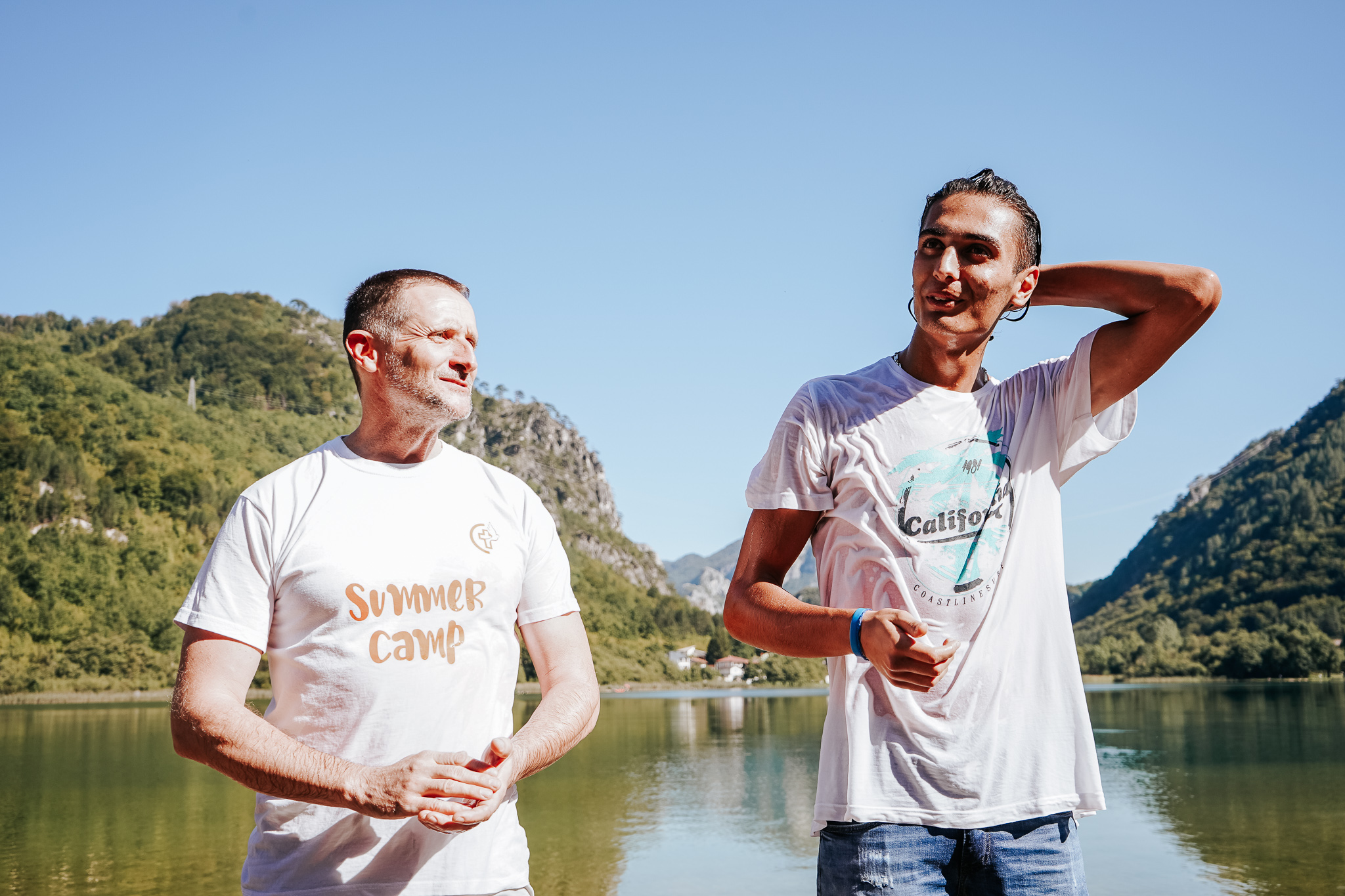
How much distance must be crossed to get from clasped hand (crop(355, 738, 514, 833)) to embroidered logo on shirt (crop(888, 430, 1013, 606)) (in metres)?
1.24

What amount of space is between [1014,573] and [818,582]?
0.54 metres

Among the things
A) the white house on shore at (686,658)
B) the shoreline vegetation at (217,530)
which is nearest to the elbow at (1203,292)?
the shoreline vegetation at (217,530)

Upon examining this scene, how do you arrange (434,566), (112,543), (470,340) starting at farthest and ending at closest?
(112,543)
(470,340)
(434,566)

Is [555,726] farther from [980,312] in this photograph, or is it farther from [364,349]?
[980,312]

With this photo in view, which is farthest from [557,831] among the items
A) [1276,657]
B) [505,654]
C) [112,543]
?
[1276,657]

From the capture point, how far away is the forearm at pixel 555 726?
276 cm

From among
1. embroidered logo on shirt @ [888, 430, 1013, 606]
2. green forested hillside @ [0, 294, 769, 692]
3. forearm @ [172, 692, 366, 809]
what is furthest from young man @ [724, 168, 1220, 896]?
green forested hillside @ [0, 294, 769, 692]

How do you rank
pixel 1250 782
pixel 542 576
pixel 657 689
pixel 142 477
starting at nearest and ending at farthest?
pixel 542 576 → pixel 1250 782 → pixel 142 477 → pixel 657 689

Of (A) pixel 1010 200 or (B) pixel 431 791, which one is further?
(A) pixel 1010 200

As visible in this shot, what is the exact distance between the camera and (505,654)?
3025mm

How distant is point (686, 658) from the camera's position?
515 feet

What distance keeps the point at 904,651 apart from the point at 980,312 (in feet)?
3.78

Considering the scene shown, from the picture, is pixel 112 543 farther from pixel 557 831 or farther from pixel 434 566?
pixel 434 566

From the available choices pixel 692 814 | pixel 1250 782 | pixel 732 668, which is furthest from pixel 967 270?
pixel 732 668
